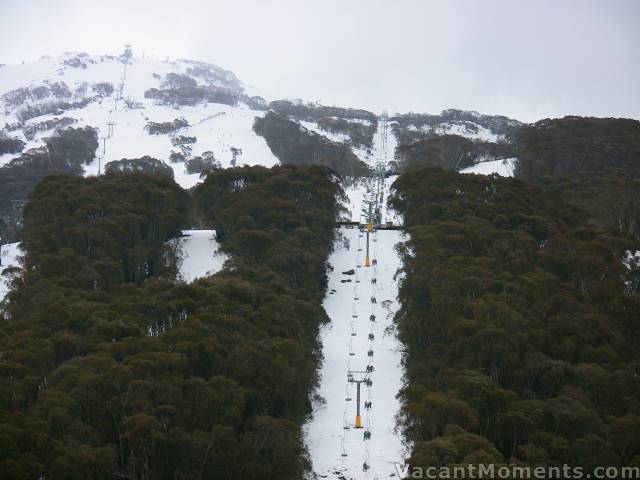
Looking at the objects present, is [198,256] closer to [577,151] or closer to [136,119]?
[577,151]

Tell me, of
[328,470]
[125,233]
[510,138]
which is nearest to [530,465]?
[328,470]

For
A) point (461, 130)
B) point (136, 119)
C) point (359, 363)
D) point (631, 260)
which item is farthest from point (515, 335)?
point (136, 119)

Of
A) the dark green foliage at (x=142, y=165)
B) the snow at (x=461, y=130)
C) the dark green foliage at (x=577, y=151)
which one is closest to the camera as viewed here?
the dark green foliage at (x=577, y=151)

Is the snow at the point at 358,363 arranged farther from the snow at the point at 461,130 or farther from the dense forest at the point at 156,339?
the snow at the point at 461,130

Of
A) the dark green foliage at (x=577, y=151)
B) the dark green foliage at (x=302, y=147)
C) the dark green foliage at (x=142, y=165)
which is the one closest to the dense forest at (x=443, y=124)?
the dark green foliage at (x=302, y=147)

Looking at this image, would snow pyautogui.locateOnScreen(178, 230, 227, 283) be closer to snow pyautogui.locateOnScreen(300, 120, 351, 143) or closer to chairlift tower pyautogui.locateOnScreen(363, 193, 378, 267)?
chairlift tower pyautogui.locateOnScreen(363, 193, 378, 267)

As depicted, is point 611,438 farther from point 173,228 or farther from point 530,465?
point 173,228
